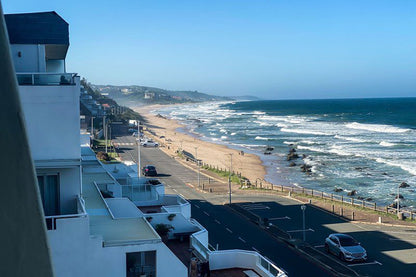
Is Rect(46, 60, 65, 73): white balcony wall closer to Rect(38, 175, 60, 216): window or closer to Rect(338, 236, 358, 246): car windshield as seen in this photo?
Rect(38, 175, 60, 216): window

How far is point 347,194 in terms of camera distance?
40969mm

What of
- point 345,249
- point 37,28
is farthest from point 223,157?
point 37,28

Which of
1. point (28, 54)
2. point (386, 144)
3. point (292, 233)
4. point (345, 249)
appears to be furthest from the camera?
point (386, 144)

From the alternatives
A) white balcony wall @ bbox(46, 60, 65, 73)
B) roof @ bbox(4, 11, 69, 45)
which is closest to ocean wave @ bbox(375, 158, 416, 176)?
white balcony wall @ bbox(46, 60, 65, 73)

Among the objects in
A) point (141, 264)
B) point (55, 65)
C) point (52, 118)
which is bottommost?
point (141, 264)

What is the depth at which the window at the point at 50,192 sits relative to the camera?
37.8 feet

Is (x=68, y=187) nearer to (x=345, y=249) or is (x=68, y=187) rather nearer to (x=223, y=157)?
(x=345, y=249)

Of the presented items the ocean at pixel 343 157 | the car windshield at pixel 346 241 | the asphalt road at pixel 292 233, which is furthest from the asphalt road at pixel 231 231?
the ocean at pixel 343 157

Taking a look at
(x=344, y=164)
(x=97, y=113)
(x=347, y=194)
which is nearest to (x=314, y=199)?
(x=347, y=194)

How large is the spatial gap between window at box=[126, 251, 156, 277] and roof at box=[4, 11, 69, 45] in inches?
242

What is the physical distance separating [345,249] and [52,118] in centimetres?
1660

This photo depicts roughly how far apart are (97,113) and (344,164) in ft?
152

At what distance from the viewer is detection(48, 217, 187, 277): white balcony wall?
1030cm

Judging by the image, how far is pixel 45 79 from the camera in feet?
35.9
